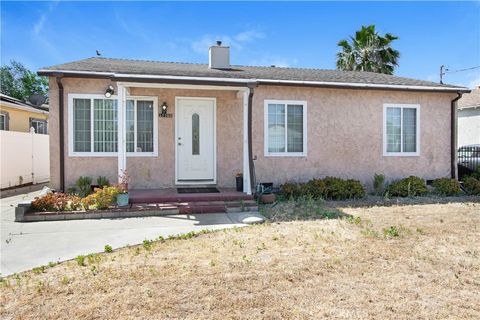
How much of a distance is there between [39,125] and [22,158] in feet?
18.3

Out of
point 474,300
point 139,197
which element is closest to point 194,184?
point 139,197

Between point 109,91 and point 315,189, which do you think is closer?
point 109,91

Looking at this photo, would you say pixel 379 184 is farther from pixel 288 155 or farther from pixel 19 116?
pixel 19 116

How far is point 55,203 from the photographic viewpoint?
7891 mm

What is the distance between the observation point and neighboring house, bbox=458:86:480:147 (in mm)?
18809

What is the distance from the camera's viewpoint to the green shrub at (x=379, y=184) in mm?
10844

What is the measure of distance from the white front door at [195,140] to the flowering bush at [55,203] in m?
3.03

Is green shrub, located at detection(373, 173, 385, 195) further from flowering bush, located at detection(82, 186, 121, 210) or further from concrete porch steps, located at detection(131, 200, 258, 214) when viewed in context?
flowering bush, located at detection(82, 186, 121, 210)

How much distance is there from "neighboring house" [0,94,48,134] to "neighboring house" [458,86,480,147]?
865 inches

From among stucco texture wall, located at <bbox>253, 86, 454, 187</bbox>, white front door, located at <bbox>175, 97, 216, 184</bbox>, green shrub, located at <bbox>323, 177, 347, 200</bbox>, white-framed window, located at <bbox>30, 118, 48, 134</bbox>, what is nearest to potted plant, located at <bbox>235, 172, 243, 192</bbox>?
stucco texture wall, located at <bbox>253, 86, 454, 187</bbox>

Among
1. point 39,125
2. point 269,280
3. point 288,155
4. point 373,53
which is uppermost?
point 373,53

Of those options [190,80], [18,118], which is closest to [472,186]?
[190,80]

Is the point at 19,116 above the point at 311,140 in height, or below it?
above

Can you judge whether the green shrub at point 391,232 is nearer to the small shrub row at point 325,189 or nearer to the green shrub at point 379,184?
the small shrub row at point 325,189
